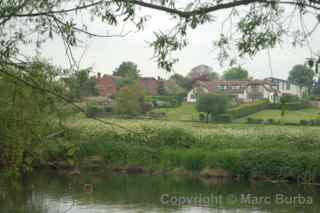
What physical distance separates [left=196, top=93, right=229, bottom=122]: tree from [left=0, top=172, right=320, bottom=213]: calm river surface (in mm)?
22786

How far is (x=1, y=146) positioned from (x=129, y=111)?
34868 mm

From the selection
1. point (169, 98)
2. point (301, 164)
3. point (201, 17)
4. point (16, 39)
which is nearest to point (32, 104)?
point (16, 39)

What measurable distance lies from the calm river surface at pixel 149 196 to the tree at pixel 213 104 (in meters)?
22.8

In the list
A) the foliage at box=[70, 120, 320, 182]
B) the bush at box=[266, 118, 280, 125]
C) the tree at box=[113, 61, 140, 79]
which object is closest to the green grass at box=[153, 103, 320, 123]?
the bush at box=[266, 118, 280, 125]

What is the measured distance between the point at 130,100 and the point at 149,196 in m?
23.4

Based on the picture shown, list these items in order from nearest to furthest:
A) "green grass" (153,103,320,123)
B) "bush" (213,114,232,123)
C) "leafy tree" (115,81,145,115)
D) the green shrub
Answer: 1. the green shrub
2. "green grass" (153,103,320,123)
3. "leafy tree" (115,81,145,115)
4. "bush" (213,114,232,123)

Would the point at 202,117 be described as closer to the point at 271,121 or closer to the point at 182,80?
the point at 271,121

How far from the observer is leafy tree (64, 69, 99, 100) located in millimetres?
6421

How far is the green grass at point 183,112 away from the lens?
4813 cm

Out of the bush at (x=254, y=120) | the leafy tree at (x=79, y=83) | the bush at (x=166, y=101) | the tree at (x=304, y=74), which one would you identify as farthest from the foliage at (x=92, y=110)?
the bush at (x=166, y=101)

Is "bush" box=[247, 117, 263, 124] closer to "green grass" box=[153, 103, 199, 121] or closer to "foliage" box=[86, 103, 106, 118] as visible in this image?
"green grass" box=[153, 103, 199, 121]

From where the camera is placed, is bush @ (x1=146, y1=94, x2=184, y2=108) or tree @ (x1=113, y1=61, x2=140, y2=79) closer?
tree @ (x1=113, y1=61, x2=140, y2=79)

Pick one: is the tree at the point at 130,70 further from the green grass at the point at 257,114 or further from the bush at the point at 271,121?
the bush at the point at 271,121

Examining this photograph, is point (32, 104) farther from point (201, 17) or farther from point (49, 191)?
point (49, 191)
